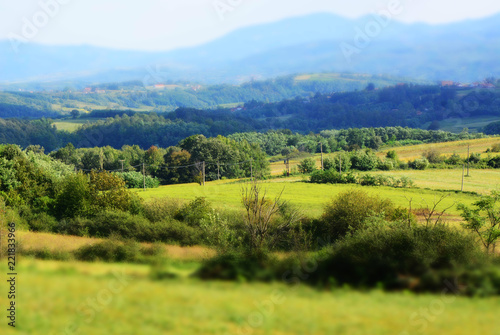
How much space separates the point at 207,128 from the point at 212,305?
159 meters

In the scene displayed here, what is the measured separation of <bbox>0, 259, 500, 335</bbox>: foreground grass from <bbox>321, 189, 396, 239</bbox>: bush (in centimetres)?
1603

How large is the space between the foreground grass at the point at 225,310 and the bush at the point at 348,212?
1603 cm

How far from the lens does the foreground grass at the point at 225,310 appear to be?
10.2 metres

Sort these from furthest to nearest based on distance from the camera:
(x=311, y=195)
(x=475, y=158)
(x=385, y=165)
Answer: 1. (x=475, y=158)
2. (x=385, y=165)
3. (x=311, y=195)

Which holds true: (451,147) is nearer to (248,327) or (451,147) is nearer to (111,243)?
(111,243)

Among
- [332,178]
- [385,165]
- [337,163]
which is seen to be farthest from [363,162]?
[332,178]

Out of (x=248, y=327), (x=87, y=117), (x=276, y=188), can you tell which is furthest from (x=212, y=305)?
(x=87, y=117)

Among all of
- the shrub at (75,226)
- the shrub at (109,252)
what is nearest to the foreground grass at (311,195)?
the shrub at (75,226)

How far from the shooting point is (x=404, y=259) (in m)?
17.2

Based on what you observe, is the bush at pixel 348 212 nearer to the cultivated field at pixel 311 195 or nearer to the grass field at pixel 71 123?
the cultivated field at pixel 311 195

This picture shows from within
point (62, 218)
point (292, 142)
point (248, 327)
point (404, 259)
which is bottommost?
point (292, 142)

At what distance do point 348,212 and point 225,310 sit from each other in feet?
62.6

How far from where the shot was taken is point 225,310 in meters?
11.1

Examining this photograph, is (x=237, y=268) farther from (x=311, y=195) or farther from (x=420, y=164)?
(x=420, y=164)
